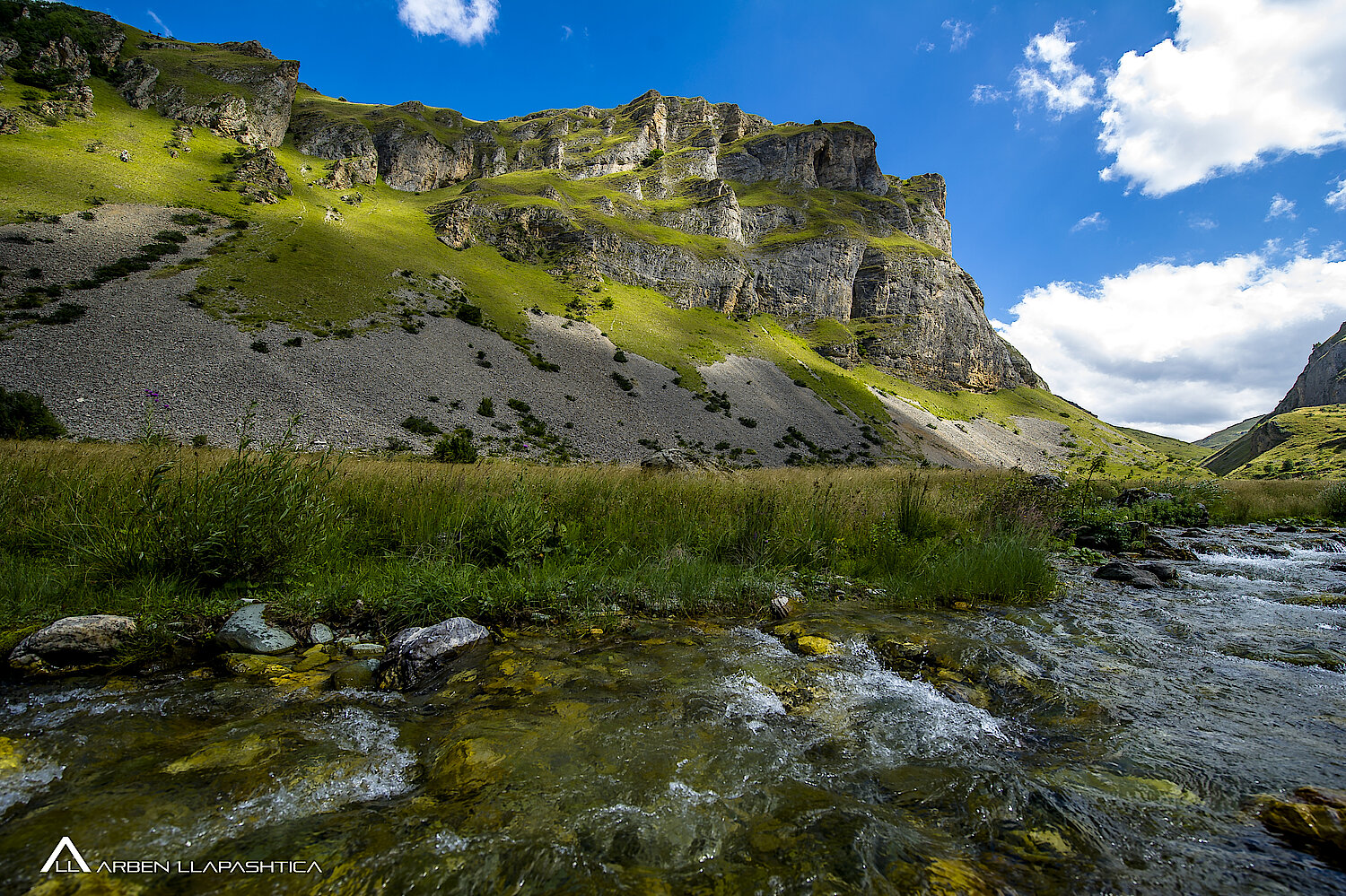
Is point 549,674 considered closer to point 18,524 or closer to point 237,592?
point 237,592

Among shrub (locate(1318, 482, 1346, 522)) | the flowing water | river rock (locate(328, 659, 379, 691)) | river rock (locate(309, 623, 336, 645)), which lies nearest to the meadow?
river rock (locate(309, 623, 336, 645))

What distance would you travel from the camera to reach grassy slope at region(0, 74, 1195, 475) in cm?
4334

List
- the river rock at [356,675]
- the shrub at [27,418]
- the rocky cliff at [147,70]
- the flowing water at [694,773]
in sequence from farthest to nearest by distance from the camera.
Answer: the rocky cliff at [147,70]
the shrub at [27,418]
the river rock at [356,675]
the flowing water at [694,773]

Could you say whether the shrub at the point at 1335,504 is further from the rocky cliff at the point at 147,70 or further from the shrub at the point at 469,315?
the rocky cliff at the point at 147,70

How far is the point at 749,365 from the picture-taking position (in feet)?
220

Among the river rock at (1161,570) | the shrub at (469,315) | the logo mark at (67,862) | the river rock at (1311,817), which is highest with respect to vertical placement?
the shrub at (469,315)

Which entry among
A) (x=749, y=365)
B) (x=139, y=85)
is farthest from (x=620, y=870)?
(x=139, y=85)

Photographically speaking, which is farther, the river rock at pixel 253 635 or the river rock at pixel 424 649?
the river rock at pixel 253 635

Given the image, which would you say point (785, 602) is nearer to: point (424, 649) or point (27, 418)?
point (424, 649)

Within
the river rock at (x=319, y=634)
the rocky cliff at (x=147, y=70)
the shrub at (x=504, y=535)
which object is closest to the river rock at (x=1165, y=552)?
the shrub at (x=504, y=535)

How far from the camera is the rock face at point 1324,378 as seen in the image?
89750mm

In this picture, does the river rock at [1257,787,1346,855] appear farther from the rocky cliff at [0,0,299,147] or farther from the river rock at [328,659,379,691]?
the rocky cliff at [0,0,299,147]

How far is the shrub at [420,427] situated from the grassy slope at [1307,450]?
215 ft

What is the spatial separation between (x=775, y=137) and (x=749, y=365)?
90.9 meters
